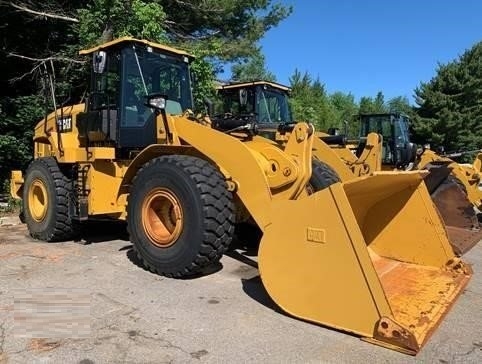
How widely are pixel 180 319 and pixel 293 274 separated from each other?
0.98 metres

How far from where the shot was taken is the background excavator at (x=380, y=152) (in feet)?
23.7

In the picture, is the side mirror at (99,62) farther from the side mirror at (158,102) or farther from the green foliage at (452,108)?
the green foliage at (452,108)

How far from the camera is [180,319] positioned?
4.11m

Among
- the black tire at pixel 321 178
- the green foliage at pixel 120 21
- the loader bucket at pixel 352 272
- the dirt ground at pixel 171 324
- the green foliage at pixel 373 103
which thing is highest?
the green foliage at pixel 373 103

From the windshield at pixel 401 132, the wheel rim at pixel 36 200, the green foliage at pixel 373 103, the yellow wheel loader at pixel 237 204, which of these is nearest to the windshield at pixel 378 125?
the windshield at pixel 401 132

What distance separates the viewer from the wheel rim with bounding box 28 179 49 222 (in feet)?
23.5

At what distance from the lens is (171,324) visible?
401 cm

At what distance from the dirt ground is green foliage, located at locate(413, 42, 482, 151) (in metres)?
29.8

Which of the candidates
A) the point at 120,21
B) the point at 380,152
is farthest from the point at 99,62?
the point at 120,21

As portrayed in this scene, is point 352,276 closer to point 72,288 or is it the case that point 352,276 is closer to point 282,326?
point 282,326

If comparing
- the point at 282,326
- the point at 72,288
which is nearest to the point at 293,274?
the point at 282,326

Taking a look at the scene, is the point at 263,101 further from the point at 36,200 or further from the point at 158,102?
the point at 158,102

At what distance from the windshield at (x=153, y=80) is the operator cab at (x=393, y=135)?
8.72m

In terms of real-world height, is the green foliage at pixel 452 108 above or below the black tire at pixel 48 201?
above
